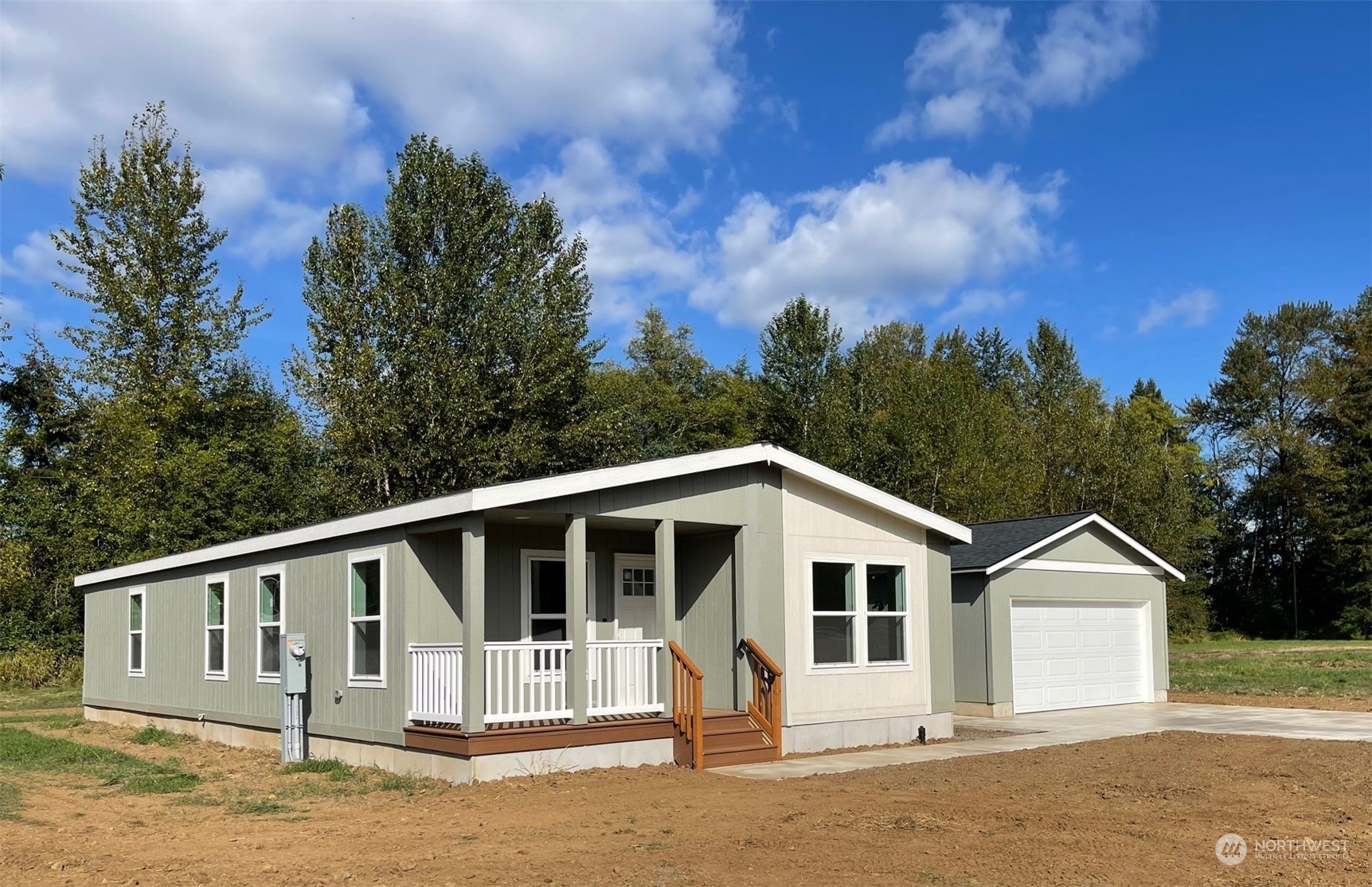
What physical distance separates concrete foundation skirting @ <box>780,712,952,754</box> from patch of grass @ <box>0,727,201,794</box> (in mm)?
6487

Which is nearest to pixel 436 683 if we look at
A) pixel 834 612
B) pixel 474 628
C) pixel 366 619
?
pixel 474 628

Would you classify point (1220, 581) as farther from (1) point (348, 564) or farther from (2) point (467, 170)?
(1) point (348, 564)

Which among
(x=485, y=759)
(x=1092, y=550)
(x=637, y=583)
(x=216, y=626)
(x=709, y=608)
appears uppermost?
(x=1092, y=550)

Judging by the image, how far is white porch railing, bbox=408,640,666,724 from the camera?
1103 cm

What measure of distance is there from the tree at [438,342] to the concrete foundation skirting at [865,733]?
13719 millimetres

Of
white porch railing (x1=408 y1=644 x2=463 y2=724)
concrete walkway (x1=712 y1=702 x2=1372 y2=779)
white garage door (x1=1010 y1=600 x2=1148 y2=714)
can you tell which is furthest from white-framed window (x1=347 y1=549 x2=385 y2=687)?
white garage door (x1=1010 y1=600 x2=1148 y2=714)

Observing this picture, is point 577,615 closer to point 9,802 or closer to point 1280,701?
point 9,802

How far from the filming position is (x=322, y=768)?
1212 centimetres

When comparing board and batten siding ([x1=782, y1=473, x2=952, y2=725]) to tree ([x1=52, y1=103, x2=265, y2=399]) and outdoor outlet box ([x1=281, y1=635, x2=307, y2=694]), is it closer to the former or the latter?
outdoor outlet box ([x1=281, y1=635, x2=307, y2=694])

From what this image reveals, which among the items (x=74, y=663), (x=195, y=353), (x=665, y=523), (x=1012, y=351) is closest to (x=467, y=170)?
(x=195, y=353)

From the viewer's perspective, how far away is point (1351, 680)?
75.4 feet

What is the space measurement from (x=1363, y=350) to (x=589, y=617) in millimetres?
45354

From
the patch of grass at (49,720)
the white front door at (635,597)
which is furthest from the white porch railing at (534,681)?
the patch of grass at (49,720)

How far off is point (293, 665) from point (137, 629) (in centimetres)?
700
